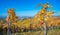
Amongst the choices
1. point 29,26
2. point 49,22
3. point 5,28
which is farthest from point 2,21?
point 49,22

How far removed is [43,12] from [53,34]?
0.76 metres

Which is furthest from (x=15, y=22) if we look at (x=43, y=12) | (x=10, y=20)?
(x=43, y=12)

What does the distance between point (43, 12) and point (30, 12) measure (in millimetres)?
399

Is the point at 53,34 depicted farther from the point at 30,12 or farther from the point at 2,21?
the point at 2,21

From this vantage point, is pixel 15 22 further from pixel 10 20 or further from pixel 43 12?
pixel 43 12

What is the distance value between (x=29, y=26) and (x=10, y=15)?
0.67 meters

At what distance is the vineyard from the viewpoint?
32.0 feet

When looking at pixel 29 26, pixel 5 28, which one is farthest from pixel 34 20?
pixel 5 28

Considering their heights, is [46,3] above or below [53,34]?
above

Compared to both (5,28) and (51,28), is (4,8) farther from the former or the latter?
(51,28)

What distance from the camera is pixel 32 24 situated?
32.3 ft

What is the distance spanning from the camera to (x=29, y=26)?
983 centimetres

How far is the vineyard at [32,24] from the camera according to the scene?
9766 mm

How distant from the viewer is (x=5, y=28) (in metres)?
9.81
